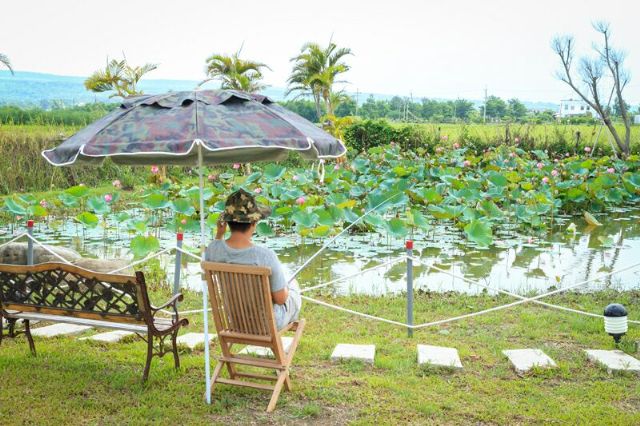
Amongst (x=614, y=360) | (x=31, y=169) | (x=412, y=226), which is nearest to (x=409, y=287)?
(x=614, y=360)

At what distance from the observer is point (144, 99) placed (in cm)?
402

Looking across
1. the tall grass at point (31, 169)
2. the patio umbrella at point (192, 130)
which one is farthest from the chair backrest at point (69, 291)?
the tall grass at point (31, 169)

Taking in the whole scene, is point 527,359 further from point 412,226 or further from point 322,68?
point 322,68

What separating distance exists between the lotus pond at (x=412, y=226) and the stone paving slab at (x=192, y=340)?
2.27 meters

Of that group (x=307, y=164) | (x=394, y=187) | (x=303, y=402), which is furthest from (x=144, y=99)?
(x=307, y=164)

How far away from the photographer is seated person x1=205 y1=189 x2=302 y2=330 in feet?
12.4

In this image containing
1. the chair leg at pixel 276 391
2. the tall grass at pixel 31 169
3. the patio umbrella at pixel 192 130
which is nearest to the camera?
the patio umbrella at pixel 192 130

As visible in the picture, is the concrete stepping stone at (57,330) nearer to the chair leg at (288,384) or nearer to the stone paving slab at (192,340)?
the stone paving slab at (192,340)

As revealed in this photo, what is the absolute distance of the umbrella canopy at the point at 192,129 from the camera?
348cm

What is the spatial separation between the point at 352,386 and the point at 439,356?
0.78 m

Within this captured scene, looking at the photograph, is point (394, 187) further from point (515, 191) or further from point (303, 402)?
point (303, 402)

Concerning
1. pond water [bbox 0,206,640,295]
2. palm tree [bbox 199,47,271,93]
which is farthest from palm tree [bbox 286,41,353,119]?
pond water [bbox 0,206,640,295]

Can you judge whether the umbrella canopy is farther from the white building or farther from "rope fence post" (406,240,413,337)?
the white building

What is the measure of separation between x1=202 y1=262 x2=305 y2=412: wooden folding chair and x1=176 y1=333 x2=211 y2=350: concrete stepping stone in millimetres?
931
